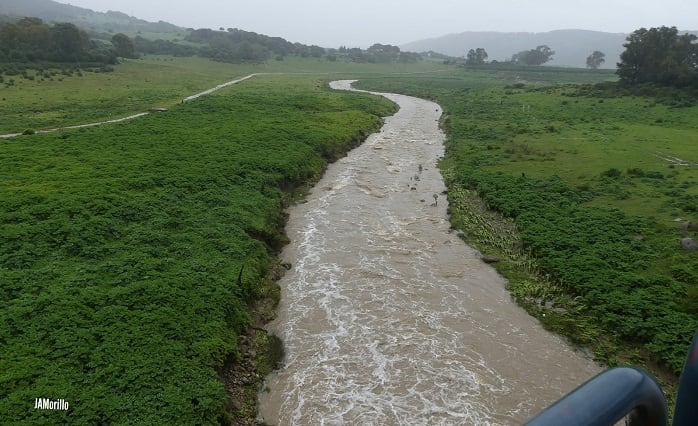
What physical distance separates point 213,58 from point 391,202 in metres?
133

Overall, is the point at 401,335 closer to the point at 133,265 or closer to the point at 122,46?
the point at 133,265

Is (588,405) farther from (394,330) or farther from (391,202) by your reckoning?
(391,202)

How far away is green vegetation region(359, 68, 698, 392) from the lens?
17484 millimetres

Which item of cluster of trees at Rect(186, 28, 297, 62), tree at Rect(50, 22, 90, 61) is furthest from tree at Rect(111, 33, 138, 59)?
cluster of trees at Rect(186, 28, 297, 62)

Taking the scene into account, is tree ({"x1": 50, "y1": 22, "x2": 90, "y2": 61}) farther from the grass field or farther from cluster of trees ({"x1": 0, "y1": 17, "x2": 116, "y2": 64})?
the grass field

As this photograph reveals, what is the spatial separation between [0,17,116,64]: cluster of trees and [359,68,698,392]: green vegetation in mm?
78304

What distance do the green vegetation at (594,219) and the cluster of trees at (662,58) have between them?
59.1ft

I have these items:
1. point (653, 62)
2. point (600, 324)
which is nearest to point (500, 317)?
Result: point (600, 324)

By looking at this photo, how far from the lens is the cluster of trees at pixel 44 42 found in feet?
276

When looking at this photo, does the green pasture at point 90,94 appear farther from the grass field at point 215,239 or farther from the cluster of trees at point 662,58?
the cluster of trees at point 662,58

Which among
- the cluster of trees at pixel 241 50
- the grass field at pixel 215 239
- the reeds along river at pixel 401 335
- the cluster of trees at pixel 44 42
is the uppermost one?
the cluster of trees at pixel 241 50

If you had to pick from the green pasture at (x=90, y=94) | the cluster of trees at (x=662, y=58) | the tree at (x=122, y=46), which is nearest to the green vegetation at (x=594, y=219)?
the cluster of trees at (x=662, y=58)

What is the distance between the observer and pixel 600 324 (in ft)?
58.4

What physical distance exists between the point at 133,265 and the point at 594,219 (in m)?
23.9
